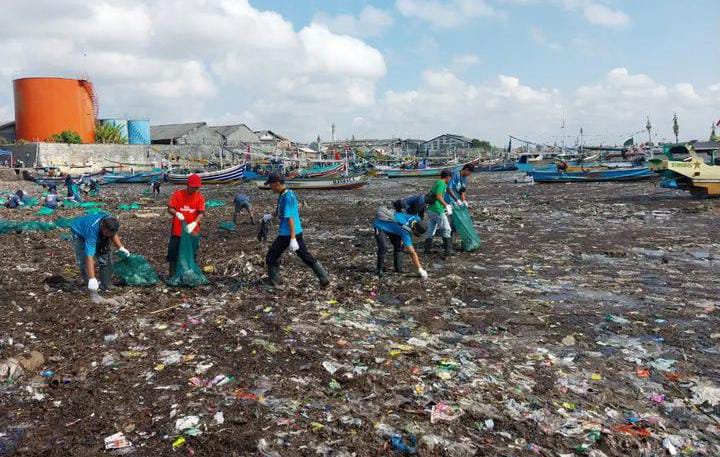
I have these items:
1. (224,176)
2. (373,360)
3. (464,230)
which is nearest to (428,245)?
(464,230)

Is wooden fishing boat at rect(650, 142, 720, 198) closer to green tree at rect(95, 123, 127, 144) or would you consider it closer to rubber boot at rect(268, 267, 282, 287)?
rubber boot at rect(268, 267, 282, 287)

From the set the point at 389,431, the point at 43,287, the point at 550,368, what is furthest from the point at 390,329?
the point at 43,287

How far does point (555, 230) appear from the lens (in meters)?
11.5

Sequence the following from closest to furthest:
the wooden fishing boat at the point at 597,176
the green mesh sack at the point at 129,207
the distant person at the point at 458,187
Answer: the distant person at the point at 458,187, the green mesh sack at the point at 129,207, the wooden fishing boat at the point at 597,176

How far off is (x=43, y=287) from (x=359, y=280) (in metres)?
3.96

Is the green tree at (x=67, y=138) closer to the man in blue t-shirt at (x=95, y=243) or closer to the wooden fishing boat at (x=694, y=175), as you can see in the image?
the wooden fishing boat at (x=694, y=175)

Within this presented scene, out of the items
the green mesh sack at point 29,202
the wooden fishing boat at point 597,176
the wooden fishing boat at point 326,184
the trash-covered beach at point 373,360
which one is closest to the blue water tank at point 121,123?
the wooden fishing boat at point 326,184

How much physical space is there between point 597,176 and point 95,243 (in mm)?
26630

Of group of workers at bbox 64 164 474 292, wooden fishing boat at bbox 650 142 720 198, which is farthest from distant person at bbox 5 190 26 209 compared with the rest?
wooden fishing boat at bbox 650 142 720 198

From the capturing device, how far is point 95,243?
5723 mm

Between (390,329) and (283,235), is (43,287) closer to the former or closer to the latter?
(283,235)

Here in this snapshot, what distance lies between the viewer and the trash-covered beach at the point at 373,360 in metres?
3.11

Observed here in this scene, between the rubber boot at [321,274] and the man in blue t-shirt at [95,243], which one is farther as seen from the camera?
the rubber boot at [321,274]

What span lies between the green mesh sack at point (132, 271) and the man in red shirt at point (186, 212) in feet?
1.15
